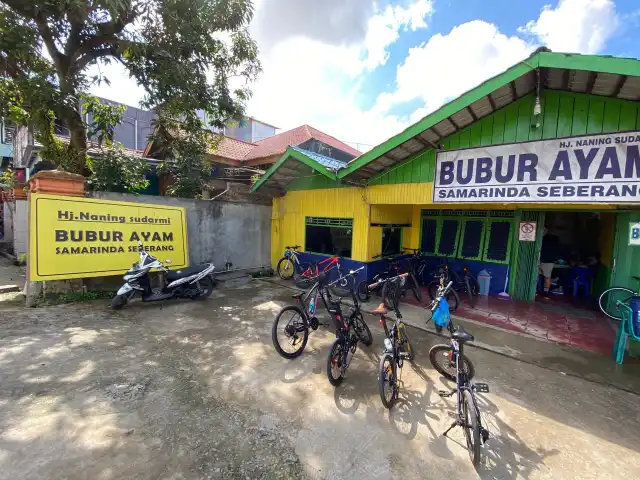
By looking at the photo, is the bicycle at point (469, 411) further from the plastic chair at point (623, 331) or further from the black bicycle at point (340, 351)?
the plastic chair at point (623, 331)

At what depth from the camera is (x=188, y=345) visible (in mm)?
4371

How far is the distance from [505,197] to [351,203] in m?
3.37

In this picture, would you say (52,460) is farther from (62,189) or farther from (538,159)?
(538,159)

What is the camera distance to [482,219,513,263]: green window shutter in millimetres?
7289

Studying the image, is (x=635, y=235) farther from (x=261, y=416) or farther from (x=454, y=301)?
(x=261, y=416)

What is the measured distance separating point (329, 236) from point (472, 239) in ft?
12.7

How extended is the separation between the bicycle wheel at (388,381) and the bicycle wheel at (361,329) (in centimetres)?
115

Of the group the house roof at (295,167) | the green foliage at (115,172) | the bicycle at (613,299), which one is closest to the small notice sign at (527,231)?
the bicycle at (613,299)

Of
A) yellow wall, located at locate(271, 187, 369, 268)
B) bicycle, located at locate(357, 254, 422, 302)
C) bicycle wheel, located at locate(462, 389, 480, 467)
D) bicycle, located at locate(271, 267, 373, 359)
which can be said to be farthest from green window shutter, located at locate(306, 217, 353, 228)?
bicycle wheel, located at locate(462, 389, 480, 467)

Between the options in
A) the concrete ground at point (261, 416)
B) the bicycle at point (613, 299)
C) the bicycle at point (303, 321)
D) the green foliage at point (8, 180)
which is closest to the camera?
the concrete ground at point (261, 416)

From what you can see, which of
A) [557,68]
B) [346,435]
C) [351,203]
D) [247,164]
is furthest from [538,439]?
[247,164]

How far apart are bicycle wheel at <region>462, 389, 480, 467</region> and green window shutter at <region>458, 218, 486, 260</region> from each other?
596 cm

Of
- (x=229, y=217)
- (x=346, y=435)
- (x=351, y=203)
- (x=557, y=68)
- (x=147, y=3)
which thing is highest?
(x=147, y=3)

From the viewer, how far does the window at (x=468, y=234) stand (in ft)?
24.2
